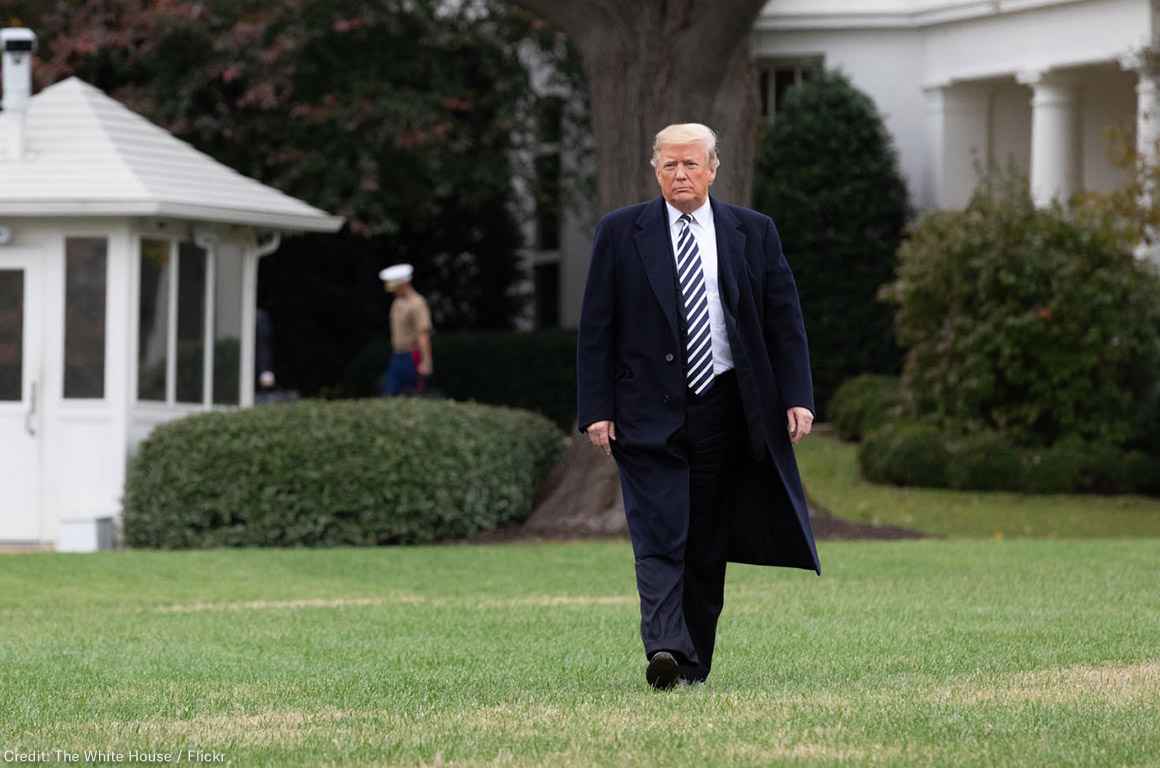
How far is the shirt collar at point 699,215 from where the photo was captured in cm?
738

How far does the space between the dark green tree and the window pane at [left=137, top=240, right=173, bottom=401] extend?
11342 millimetres

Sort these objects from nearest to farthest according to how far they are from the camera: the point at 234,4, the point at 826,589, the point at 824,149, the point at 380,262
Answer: the point at 826,589
the point at 234,4
the point at 824,149
the point at 380,262

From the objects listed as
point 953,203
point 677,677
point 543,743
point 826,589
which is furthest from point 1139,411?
point 543,743

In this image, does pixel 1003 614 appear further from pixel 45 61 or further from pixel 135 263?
pixel 45 61

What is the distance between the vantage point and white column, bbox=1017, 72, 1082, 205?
26609 mm

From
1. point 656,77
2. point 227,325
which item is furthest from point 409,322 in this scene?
point 656,77

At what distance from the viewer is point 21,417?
17266mm

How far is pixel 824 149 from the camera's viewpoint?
2758 cm

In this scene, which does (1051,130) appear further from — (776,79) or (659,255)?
(659,255)

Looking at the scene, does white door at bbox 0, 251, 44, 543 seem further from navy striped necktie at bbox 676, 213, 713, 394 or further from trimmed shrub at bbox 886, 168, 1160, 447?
navy striped necktie at bbox 676, 213, 713, 394

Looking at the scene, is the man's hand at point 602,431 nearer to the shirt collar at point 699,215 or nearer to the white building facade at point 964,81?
the shirt collar at point 699,215

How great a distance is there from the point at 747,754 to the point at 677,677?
1.54 metres

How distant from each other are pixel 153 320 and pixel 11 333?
1092 mm

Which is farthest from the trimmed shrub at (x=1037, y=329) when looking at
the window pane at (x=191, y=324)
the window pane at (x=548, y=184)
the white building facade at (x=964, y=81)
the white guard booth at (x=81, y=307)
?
the white guard booth at (x=81, y=307)
